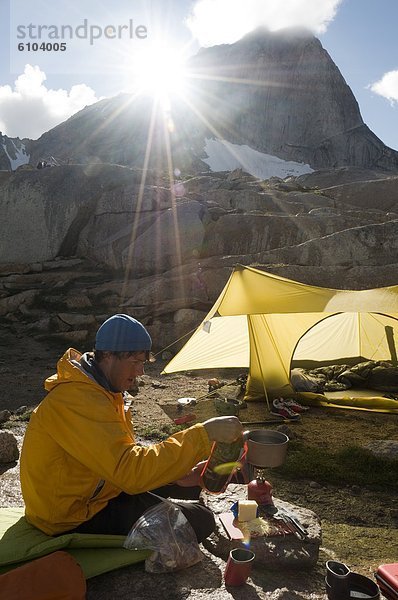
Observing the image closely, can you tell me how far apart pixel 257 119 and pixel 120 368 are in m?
120

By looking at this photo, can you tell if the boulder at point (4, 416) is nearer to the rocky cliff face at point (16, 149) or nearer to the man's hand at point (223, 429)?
the man's hand at point (223, 429)

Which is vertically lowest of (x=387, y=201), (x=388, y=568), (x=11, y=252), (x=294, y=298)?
(x=388, y=568)

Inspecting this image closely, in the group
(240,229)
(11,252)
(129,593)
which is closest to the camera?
(129,593)

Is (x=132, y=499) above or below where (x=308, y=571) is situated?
above

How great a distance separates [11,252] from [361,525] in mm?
23430

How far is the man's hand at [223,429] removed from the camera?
3164 mm

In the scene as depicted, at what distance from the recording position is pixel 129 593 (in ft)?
10.7

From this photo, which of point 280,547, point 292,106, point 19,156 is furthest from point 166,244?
point 19,156

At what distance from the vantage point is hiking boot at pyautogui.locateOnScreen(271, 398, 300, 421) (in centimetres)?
862

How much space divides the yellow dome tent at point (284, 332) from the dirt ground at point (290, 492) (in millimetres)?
610

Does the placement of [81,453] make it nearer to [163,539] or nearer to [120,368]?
[120,368]

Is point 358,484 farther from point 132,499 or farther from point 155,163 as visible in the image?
point 155,163

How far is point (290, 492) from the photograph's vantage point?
599 centimetres

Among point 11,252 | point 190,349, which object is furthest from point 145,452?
point 11,252
